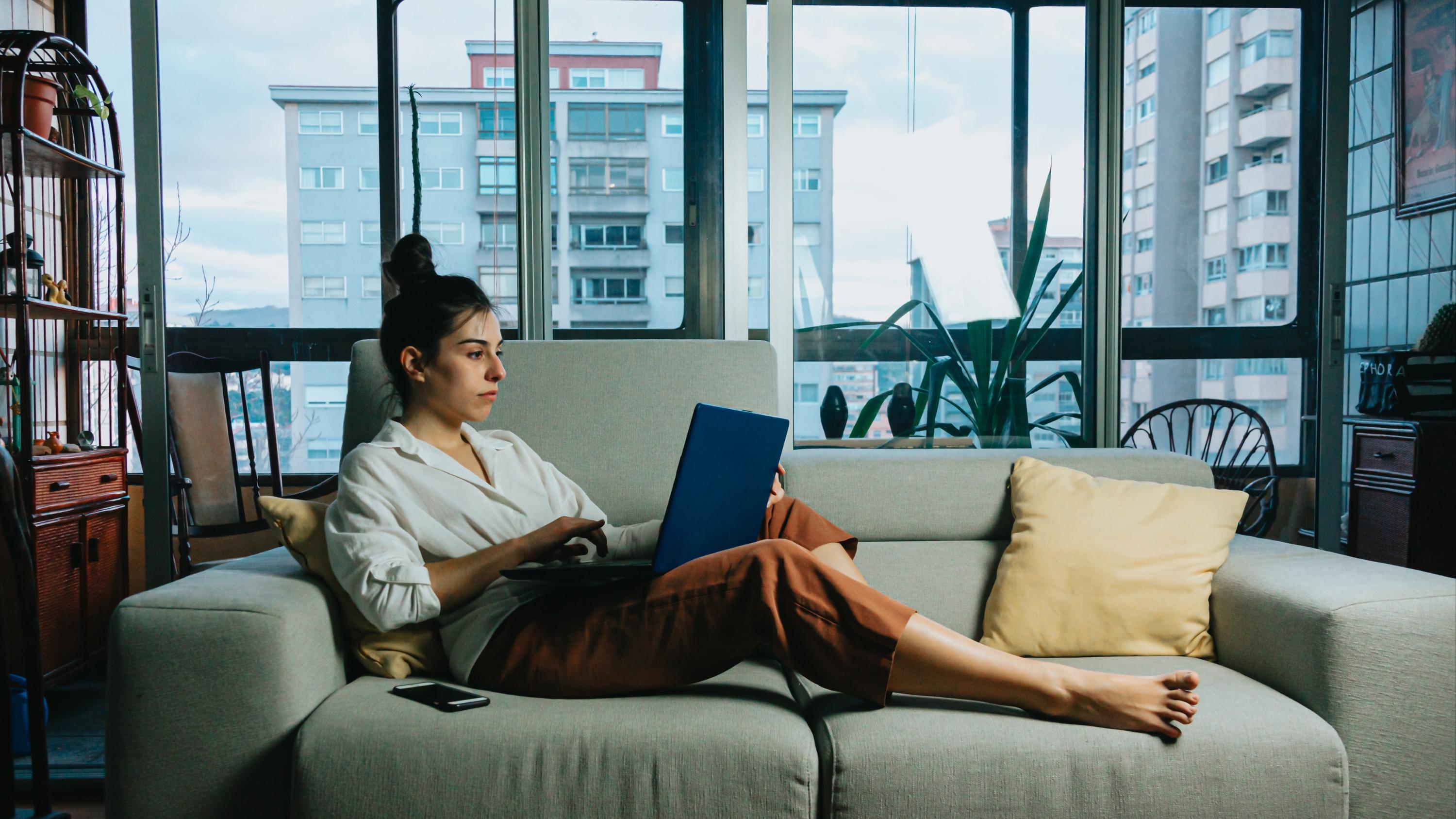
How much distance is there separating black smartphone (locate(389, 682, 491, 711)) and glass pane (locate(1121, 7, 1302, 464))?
6.64ft

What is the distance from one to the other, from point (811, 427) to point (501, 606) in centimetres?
121

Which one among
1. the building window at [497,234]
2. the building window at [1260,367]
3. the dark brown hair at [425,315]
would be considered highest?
the building window at [497,234]

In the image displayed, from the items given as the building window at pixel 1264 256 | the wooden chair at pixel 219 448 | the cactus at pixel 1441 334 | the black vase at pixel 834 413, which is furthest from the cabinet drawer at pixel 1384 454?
the wooden chair at pixel 219 448

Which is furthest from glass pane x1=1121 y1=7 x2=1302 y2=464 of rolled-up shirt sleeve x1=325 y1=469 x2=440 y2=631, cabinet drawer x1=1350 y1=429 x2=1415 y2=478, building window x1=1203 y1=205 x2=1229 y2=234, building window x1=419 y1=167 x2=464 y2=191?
rolled-up shirt sleeve x1=325 y1=469 x2=440 y2=631

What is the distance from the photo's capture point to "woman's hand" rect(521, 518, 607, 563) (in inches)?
53.1

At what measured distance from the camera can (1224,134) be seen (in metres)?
2.56

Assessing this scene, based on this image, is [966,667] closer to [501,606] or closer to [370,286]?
[501,606]

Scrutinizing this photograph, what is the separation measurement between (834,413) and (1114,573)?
97 cm

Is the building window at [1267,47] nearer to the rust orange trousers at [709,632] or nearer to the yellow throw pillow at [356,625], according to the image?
the rust orange trousers at [709,632]

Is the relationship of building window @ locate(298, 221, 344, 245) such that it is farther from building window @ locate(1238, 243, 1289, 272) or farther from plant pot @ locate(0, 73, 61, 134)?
building window @ locate(1238, 243, 1289, 272)

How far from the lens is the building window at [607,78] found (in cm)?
260

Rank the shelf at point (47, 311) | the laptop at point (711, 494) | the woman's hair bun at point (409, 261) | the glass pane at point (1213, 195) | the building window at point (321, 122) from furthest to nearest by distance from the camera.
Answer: the building window at point (321, 122) < the glass pane at point (1213, 195) < the shelf at point (47, 311) < the woman's hair bun at point (409, 261) < the laptop at point (711, 494)

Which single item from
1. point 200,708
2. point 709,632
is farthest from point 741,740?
point 200,708

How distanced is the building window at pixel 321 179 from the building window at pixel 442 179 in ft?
0.84
